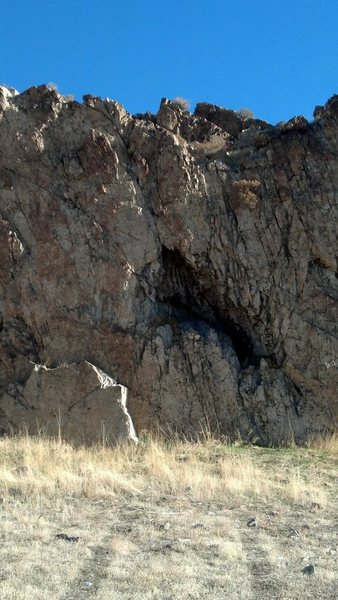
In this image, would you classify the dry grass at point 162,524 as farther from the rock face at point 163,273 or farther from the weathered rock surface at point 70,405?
the rock face at point 163,273

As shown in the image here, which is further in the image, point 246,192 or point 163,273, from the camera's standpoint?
point 246,192

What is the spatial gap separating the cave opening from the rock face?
0.03 meters

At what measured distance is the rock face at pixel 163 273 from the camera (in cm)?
1262

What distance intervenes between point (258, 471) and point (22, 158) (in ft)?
24.2

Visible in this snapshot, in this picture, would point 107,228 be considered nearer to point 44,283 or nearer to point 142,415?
point 44,283

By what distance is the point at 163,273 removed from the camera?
13.6m

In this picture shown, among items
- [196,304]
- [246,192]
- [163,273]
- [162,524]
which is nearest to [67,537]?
[162,524]

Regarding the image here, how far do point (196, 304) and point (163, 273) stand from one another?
101 cm

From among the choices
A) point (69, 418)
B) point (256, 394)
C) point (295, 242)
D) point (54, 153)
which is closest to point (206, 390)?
point (256, 394)

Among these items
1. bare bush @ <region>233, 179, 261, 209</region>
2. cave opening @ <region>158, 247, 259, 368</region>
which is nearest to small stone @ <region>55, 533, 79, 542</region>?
cave opening @ <region>158, 247, 259, 368</region>

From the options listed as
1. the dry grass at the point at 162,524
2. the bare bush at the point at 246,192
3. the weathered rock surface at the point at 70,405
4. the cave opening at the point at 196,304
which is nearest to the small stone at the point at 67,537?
the dry grass at the point at 162,524

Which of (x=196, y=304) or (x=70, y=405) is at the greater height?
(x=196, y=304)

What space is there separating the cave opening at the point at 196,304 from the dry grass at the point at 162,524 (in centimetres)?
313

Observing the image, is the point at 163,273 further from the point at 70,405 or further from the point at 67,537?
the point at 67,537
